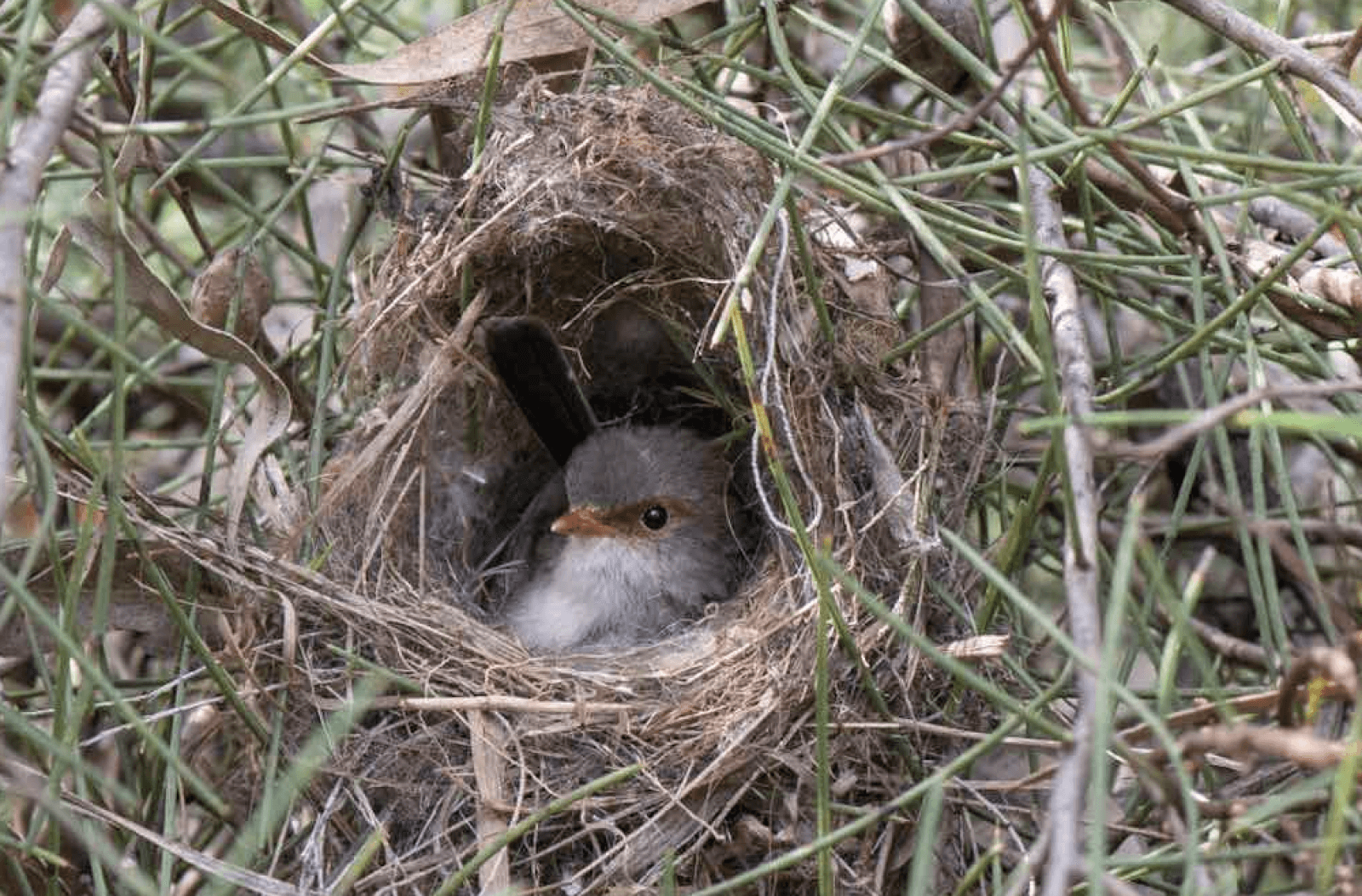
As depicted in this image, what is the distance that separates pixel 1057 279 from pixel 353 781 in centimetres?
157

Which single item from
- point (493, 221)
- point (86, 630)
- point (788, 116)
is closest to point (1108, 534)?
point (788, 116)

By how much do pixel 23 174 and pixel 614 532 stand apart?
8.42ft

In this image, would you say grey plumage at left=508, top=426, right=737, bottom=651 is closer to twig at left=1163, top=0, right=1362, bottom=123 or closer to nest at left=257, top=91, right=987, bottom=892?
nest at left=257, top=91, right=987, bottom=892

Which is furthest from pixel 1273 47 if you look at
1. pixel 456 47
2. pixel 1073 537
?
pixel 456 47

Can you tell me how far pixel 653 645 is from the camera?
3.95 metres

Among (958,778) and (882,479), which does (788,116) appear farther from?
(958,778)

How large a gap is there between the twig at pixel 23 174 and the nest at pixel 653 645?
111 centimetres

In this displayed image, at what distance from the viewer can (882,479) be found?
3309 mm

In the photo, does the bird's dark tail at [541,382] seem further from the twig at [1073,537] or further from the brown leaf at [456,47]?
the twig at [1073,537]

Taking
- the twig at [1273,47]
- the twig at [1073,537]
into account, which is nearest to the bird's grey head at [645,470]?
the twig at [1073,537]

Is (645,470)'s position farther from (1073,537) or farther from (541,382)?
(1073,537)

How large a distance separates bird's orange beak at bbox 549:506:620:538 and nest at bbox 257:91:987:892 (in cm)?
30

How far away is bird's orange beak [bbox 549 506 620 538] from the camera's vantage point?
4.21 meters

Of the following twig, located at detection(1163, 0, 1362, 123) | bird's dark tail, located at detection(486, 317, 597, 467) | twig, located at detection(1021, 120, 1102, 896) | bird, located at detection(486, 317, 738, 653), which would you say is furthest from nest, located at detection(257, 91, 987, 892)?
twig, located at detection(1163, 0, 1362, 123)
